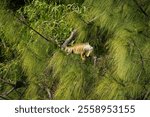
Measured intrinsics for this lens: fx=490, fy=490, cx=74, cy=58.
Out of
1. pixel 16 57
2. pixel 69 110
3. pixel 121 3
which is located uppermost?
pixel 121 3

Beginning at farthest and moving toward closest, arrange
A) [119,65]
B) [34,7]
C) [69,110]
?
1. [34,7]
2. [119,65]
3. [69,110]

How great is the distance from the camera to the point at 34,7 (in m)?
1.80

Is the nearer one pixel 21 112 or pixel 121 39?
pixel 21 112

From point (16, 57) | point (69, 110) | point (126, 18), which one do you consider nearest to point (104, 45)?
point (126, 18)

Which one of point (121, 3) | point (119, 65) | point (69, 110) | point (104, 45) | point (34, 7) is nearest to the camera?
point (69, 110)

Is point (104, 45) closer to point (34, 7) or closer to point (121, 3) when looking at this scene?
point (121, 3)

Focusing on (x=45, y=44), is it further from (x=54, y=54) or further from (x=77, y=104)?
(x=77, y=104)

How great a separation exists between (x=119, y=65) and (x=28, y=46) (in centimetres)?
30

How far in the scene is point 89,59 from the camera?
1.33 m

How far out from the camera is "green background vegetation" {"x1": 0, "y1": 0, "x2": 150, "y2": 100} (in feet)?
3.98

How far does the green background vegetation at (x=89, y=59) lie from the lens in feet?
3.98

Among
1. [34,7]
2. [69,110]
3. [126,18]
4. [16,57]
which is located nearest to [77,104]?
[69,110]

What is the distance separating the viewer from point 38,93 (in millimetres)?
1386

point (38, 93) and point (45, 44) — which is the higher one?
A: point (45, 44)
